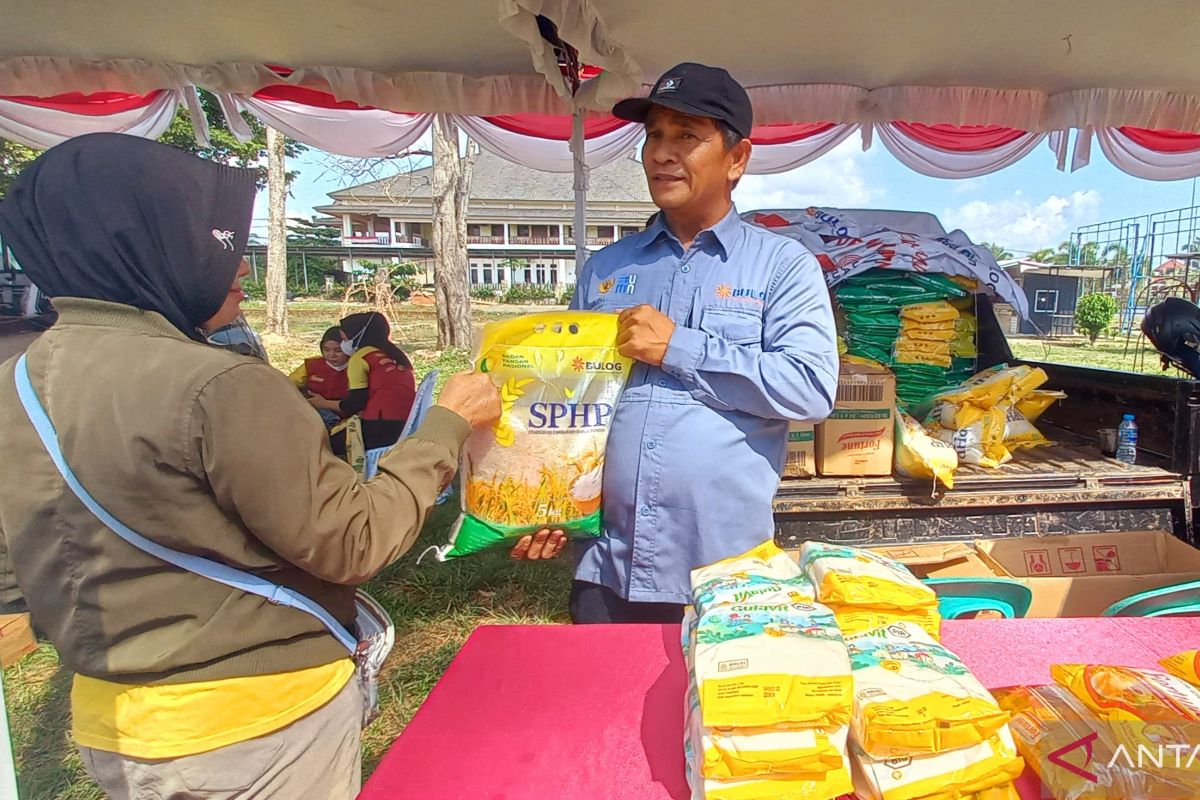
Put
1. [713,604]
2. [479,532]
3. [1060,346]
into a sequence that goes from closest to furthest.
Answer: [713,604] → [479,532] → [1060,346]

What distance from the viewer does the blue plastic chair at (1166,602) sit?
1737 millimetres

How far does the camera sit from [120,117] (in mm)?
3930

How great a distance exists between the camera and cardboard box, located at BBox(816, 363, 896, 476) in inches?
Result: 111

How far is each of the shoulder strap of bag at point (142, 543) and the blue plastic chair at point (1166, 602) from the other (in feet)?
Result: 6.75

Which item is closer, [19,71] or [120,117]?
[19,71]

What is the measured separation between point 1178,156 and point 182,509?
6341 mm

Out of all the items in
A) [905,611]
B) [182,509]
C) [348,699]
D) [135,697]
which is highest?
[182,509]

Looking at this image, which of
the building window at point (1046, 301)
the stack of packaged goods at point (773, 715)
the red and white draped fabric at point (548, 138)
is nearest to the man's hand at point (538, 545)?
the stack of packaged goods at point (773, 715)

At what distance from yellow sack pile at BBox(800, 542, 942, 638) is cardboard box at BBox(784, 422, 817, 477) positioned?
1789 mm

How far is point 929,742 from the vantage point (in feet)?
2.51

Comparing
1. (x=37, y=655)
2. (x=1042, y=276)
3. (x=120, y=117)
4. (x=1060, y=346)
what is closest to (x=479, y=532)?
(x=37, y=655)

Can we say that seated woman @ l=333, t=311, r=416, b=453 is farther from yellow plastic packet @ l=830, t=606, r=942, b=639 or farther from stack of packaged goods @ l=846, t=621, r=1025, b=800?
stack of packaged goods @ l=846, t=621, r=1025, b=800

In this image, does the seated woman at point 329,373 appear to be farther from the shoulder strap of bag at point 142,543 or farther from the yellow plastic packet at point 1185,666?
the yellow plastic packet at point 1185,666

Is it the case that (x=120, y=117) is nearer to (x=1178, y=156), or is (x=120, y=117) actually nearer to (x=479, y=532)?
(x=479, y=532)
